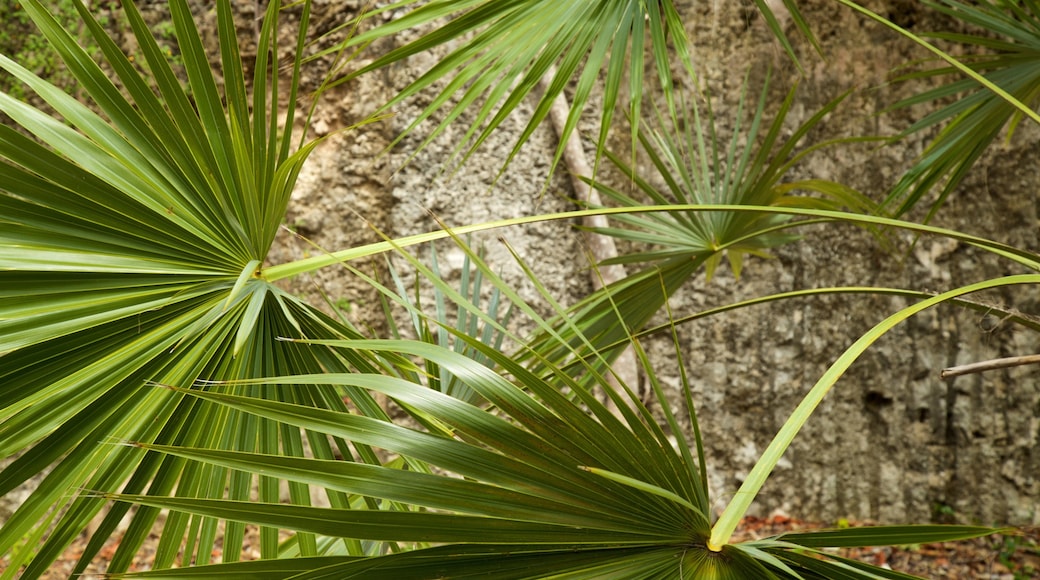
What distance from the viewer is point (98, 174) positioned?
3.27ft

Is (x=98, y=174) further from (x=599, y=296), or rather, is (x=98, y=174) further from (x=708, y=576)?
(x=599, y=296)

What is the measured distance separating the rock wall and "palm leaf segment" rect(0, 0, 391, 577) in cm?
239

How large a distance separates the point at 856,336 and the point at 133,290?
326 cm

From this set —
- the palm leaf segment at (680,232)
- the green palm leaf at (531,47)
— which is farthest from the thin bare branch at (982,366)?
the green palm leaf at (531,47)

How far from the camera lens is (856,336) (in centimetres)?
353

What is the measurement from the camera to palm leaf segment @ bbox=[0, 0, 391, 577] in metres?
0.95

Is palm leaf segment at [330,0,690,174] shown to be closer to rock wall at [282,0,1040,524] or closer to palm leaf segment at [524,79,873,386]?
palm leaf segment at [524,79,873,386]

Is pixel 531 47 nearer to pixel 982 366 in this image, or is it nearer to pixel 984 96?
pixel 982 366

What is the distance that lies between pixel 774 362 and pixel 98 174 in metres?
3.10

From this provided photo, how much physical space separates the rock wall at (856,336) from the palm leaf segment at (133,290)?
7.84 feet

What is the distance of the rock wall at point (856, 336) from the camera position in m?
3.51

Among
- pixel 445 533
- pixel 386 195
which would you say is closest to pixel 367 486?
pixel 445 533

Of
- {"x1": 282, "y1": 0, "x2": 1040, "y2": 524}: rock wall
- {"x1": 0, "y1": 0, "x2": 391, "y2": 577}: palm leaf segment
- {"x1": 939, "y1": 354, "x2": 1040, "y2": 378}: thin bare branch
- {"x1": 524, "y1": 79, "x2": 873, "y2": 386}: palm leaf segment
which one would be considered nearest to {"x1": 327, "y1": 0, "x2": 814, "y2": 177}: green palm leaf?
{"x1": 524, "y1": 79, "x2": 873, "y2": 386}: palm leaf segment

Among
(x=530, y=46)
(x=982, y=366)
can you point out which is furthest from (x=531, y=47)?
(x=982, y=366)
